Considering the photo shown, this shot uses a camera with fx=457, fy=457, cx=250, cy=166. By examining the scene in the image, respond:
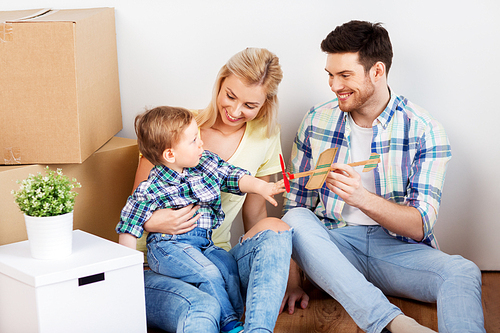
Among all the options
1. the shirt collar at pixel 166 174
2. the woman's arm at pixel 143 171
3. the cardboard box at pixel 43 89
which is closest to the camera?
the cardboard box at pixel 43 89

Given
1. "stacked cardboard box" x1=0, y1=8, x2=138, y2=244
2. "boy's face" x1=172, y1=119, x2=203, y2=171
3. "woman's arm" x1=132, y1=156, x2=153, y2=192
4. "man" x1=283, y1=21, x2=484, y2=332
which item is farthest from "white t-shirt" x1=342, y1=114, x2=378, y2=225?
"stacked cardboard box" x1=0, y1=8, x2=138, y2=244

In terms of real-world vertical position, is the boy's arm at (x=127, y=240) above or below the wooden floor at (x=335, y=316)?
above

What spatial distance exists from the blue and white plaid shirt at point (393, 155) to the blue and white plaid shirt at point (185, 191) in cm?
37

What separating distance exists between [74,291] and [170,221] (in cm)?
35

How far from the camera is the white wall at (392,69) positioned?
5.60 feet

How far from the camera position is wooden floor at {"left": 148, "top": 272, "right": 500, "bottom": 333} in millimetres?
1379

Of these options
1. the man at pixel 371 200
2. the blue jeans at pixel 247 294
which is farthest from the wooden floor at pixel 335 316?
the blue jeans at pixel 247 294

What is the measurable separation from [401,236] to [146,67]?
3.73 ft

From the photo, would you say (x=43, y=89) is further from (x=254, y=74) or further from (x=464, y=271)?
(x=464, y=271)

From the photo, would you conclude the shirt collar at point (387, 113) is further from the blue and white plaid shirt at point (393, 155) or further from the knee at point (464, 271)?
the knee at point (464, 271)

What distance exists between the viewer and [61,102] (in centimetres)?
127

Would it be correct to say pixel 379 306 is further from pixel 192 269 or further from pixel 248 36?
pixel 248 36

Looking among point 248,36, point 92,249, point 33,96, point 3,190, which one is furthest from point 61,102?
point 248,36

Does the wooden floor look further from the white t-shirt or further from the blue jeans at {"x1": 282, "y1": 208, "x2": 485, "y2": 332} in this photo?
the white t-shirt
